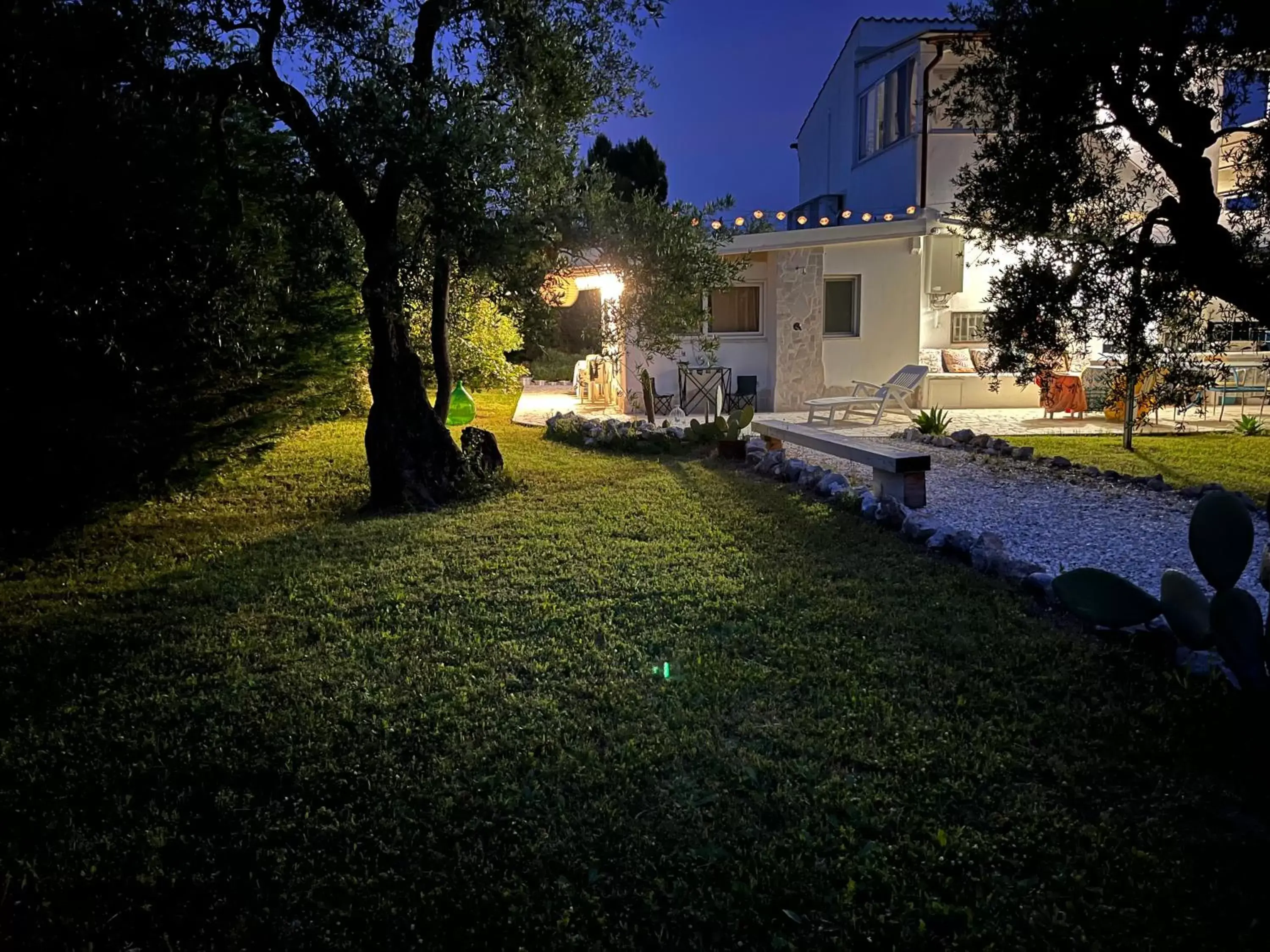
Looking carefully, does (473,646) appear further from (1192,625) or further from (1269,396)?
(1269,396)

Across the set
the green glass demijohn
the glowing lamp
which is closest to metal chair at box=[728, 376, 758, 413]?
the green glass demijohn

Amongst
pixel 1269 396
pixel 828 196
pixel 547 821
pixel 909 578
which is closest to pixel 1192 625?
pixel 909 578

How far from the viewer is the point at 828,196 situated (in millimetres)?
20531

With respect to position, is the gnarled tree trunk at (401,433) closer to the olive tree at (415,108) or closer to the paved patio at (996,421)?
the olive tree at (415,108)

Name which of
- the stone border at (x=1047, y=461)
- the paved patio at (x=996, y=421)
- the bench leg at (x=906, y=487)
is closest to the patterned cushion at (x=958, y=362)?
the paved patio at (x=996, y=421)

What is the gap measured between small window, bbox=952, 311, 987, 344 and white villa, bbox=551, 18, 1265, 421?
2cm

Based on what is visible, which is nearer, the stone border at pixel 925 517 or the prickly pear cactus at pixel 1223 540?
the prickly pear cactus at pixel 1223 540

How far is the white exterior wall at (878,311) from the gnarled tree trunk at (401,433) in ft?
29.6

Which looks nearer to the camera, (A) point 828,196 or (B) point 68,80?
(B) point 68,80

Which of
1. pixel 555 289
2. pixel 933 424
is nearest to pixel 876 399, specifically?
pixel 933 424

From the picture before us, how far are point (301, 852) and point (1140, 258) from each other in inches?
281

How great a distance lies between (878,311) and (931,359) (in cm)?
132

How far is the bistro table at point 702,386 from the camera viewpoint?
47.9 ft

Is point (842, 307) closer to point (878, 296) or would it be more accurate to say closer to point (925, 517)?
point (878, 296)
